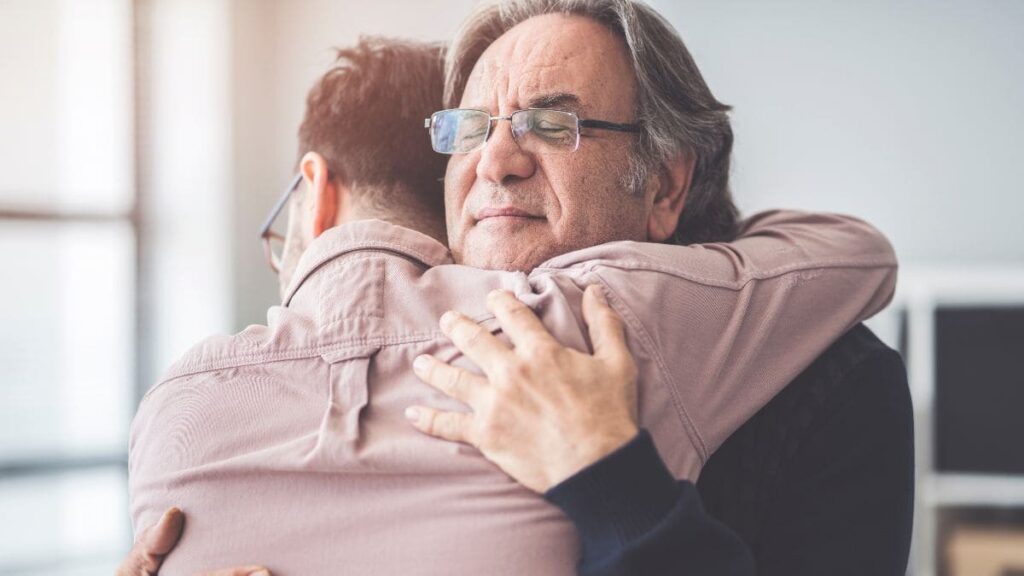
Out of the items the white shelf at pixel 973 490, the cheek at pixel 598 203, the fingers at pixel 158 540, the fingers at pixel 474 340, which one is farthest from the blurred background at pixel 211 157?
the fingers at pixel 474 340

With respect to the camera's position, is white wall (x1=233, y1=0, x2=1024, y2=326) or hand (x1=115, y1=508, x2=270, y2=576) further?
white wall (x1=233, y1=0, x2=1024, y2=326)

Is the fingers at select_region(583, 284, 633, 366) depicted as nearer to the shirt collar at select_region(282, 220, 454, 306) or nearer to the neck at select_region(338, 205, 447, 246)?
the shirt collar at select_region(282, 220, 454, 306)

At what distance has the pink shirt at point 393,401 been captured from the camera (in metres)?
0.88

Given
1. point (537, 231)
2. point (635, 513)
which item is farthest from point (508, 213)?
point (635, 513)

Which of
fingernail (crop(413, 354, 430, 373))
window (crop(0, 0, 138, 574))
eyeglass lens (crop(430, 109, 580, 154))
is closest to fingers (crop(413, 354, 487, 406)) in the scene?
fingernail (crop(413, 354, 430, 373))

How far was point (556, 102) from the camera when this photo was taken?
4.29 feet

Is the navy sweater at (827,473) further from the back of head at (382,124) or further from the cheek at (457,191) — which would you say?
the back of head at (382,124)

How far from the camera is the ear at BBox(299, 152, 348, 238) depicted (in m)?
1.50

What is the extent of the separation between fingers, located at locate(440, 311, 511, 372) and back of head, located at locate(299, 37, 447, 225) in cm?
54

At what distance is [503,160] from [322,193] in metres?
0.39

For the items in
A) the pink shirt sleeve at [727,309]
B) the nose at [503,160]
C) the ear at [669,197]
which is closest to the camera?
the pink shirt sleeve at [727,309]

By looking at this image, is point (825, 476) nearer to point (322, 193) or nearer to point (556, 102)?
point (556, 102)

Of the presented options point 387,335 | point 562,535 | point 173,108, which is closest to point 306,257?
point 387,335

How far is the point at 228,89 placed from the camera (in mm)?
3836
